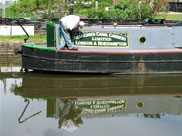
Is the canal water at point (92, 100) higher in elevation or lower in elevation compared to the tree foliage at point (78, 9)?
lower

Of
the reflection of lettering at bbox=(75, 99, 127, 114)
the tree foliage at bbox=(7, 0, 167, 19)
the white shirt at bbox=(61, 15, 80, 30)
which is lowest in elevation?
the reflection of lettering at bbox=(75, 99, 127, 114)

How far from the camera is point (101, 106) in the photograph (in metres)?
7.52

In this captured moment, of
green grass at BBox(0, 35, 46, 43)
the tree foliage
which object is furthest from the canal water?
the tree foliage

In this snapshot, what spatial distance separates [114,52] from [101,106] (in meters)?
2.78

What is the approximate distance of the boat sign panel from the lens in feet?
32.7

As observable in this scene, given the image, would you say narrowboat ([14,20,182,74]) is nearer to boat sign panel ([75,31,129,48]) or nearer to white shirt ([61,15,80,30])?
boat sign panel ([75,31,129,48])

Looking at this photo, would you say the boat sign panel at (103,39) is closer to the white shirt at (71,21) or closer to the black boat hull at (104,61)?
the black boat hull at (104,61)

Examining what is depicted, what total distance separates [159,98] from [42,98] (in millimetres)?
2862

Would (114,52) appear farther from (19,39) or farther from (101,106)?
(19,39)

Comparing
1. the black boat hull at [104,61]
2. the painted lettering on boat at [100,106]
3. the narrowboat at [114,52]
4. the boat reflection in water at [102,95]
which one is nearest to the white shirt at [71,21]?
the narrowboat at [114,52]

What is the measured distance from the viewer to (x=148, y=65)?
10.1m

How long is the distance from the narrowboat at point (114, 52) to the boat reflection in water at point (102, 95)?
0.90ft

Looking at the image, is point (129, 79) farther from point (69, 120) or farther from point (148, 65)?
point (69, 120)

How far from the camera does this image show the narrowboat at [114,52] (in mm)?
9852
